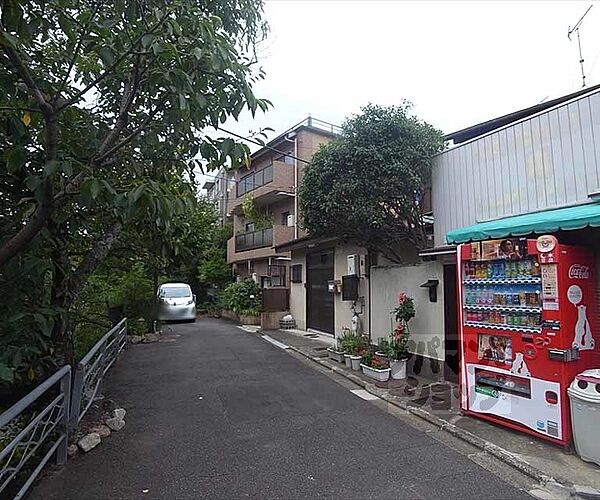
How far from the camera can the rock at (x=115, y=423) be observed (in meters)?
4.80

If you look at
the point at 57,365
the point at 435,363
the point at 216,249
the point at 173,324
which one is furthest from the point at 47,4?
the point at 216,249

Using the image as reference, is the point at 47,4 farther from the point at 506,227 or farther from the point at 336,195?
the point at 336,195

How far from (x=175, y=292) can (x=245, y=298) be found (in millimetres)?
3218

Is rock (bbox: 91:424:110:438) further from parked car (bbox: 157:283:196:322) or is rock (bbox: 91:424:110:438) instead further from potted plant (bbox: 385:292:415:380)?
parked car (bbox: 157:283:196:322)

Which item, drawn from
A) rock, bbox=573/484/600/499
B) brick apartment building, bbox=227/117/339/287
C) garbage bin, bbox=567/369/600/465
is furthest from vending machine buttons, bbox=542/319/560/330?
brick apartment building, bbox=227/117/339/287

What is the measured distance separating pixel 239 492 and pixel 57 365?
7.82ft

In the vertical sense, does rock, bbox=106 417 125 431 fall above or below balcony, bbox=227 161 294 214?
below

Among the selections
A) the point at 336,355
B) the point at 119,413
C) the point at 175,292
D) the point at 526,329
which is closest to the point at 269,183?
the point at 175,292

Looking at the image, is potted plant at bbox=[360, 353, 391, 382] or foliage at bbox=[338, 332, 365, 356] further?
foliage at bbox=[338, 332, 365, 356]

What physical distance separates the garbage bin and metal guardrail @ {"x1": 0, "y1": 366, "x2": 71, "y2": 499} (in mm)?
4757

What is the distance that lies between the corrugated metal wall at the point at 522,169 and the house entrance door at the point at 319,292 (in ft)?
16.6

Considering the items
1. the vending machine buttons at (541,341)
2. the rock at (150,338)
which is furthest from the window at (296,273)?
Result: the vending machine buttons at (541,341)

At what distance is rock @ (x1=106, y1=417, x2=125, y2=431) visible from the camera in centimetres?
480

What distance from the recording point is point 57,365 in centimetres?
420
